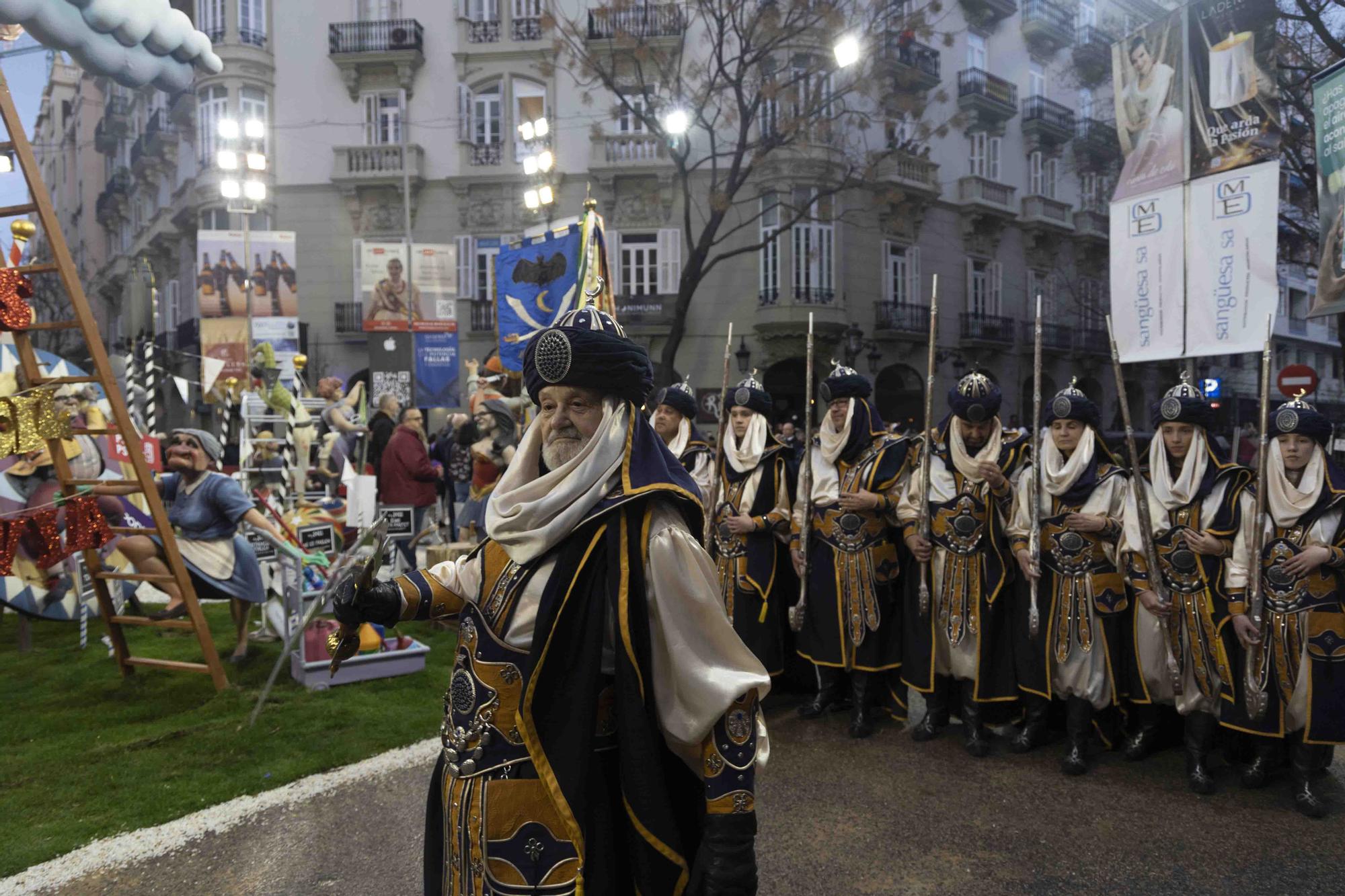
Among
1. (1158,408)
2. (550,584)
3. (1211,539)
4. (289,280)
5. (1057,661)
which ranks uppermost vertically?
(289,280)

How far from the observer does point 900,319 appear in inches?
967

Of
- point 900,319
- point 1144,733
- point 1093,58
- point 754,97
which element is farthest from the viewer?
point 1093,58

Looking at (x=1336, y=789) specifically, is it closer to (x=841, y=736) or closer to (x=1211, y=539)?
(x=1211, y=539)

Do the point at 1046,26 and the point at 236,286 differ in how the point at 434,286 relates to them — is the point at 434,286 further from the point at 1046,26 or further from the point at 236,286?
the point at 1046,26

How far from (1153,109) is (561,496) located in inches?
359

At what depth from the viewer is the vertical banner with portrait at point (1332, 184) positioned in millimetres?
7055

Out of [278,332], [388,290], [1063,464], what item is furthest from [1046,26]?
[1063,464]

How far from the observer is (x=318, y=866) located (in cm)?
360

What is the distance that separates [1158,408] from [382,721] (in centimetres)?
483

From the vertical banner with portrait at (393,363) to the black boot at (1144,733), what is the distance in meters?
14.2

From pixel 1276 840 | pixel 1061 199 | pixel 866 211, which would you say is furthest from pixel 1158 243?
pixel 1061 199

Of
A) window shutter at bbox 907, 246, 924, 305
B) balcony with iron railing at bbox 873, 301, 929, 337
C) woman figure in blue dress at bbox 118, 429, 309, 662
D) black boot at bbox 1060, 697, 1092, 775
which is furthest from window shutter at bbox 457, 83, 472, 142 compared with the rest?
black boot at bbox 1060, 697, 1092, 775

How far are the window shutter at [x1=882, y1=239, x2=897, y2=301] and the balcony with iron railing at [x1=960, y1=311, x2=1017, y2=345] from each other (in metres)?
2.96

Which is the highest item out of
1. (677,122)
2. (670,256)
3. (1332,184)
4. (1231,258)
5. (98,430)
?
(677,122)
